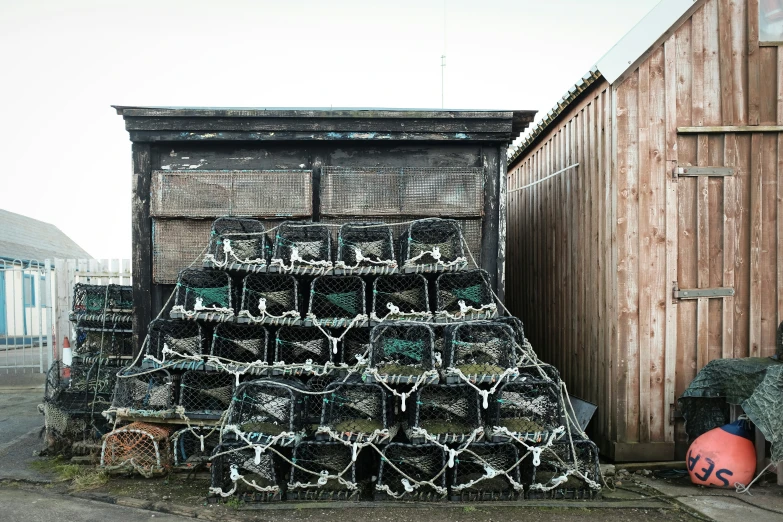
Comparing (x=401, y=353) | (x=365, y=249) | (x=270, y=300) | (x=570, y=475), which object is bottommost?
(x=570, y=475)

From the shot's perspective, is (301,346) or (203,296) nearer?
(301,346)

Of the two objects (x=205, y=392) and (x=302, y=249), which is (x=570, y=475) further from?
(x=205, y=392)

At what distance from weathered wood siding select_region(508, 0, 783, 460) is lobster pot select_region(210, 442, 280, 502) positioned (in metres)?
3.52

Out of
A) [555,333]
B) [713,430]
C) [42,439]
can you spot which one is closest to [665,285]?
[713,430]

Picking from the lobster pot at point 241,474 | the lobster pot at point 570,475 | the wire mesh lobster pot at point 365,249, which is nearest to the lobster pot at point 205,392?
the lobster pot at point 241,474

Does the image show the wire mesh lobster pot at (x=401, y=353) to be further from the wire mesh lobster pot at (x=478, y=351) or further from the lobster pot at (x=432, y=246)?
the lobster pot at (x=432, y=246)

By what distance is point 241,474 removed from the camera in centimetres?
555

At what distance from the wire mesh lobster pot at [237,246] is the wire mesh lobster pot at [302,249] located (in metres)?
0.16

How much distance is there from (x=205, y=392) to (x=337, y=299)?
1.64 metres

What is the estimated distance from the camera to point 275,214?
24.5 ft

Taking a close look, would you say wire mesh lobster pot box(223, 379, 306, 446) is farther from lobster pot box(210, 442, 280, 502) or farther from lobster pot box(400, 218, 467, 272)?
lobster pot box(400, 218, 467, 272)

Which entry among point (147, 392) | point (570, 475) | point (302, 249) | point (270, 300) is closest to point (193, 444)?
point (147, 392)

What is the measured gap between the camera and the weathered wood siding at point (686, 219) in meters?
6.48

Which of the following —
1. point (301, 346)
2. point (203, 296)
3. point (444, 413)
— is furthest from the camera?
point (203, 296)
